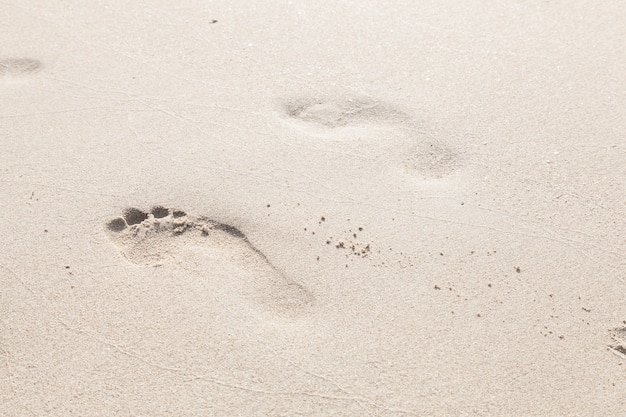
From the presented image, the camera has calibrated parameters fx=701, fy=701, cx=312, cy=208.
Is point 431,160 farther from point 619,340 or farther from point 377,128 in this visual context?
point 619,340

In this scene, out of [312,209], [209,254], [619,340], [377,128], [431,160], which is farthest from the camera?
[377,128]

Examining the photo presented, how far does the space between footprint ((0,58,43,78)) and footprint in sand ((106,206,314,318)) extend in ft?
3.02

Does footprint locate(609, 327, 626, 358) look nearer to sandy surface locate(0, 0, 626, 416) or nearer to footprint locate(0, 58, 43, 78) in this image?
sandy surface locate(0, 0, 626, 416)

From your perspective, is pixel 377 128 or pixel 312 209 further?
pixel 377 128

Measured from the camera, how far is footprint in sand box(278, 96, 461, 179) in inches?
85.4

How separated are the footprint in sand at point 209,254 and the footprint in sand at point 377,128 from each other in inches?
21.5

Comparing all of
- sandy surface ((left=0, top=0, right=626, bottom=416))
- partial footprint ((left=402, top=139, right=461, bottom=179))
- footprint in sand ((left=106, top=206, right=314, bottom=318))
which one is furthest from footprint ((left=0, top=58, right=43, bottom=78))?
partial footprint ((left=402, top=139, right=461, bottom=179))

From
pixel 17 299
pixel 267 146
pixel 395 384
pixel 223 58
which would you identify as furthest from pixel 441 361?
pixel 223 58

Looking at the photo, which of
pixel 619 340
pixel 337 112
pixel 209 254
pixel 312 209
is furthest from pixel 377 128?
pixel 619 340

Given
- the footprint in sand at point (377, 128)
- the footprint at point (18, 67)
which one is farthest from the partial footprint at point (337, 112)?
the footprint at point (18, 67)

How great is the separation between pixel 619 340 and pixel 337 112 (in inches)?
44.7

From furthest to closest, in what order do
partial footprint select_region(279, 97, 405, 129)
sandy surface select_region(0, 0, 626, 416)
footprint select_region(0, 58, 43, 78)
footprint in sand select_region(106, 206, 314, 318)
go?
footprint select_region(0, 58, 43, 78) < partial footprint select_region(279, 97, 405, 129) < footprint in sand select_region(106, 206, 314, 318) < sandy surface select_region(0, 0, 626, 416)

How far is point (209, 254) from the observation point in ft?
6.10

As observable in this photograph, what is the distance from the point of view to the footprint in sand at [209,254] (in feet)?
5.78
